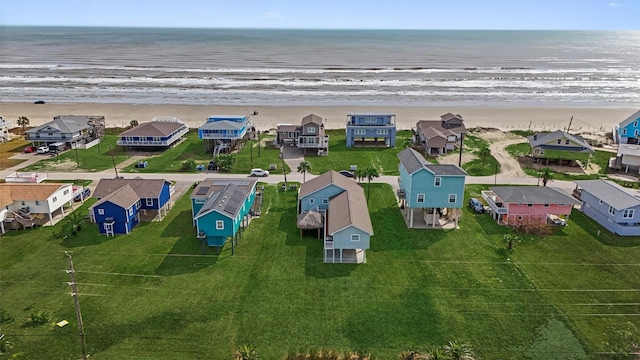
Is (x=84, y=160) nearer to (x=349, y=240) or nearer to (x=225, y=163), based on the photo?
(x=225, y=163)

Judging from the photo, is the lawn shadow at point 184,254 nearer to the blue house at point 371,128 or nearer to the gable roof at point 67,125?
the blue house at point 371,128

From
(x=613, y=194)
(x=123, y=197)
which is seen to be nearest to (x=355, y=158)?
(x=613, y=194)

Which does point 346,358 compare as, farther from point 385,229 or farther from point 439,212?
point 439,212

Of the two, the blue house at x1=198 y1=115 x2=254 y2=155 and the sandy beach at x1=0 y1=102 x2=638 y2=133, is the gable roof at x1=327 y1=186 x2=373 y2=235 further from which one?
the sandy beach at x1=0 y1=102 x2=638 y2=133

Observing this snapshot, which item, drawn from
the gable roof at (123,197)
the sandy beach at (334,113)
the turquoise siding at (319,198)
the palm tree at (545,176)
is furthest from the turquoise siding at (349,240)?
the sandy beach at (334,113)

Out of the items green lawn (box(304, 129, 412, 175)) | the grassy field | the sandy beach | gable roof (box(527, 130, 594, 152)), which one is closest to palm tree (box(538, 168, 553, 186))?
gable roof (box(527, 130, 594, 152))

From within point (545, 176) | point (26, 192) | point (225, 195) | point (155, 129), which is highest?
point (155, 129)

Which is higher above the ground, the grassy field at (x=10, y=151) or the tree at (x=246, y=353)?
the grassy field at (x=10, y=151)
